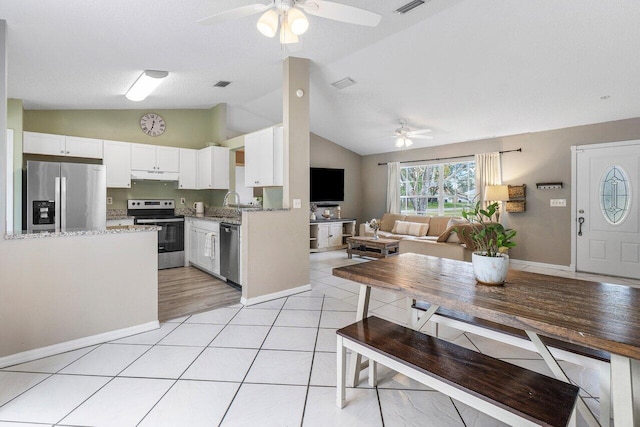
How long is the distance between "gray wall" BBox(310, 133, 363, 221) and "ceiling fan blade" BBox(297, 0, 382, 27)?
5.21 metres

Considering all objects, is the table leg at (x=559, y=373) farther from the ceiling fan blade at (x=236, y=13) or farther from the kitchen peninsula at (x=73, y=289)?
the kitchen peninsula at (x=73, y=289)

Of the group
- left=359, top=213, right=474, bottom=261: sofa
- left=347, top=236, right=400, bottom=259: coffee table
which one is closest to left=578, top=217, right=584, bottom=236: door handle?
left=359, top=213, right=474, bottom=261: sofa

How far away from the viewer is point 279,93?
5012 millimetres

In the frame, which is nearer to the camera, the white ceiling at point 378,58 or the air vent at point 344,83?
the white ceiling at point 378,58

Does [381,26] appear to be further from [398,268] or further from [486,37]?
[398,268]

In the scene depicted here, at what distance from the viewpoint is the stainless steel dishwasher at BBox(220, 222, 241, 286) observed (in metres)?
3.87

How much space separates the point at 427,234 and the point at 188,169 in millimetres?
4708

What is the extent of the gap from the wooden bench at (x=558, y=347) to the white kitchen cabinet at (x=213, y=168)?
4.12m

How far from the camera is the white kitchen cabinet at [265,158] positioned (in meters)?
3.98

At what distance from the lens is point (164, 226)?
196 inches

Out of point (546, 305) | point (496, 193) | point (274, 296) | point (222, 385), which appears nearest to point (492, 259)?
point (546, 305)

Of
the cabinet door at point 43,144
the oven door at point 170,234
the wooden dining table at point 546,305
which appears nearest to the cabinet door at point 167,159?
the oven door at point 170,234

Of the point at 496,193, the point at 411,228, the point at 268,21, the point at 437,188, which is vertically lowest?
the point at 411,228

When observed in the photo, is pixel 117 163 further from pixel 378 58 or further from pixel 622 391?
pixel 622 391
